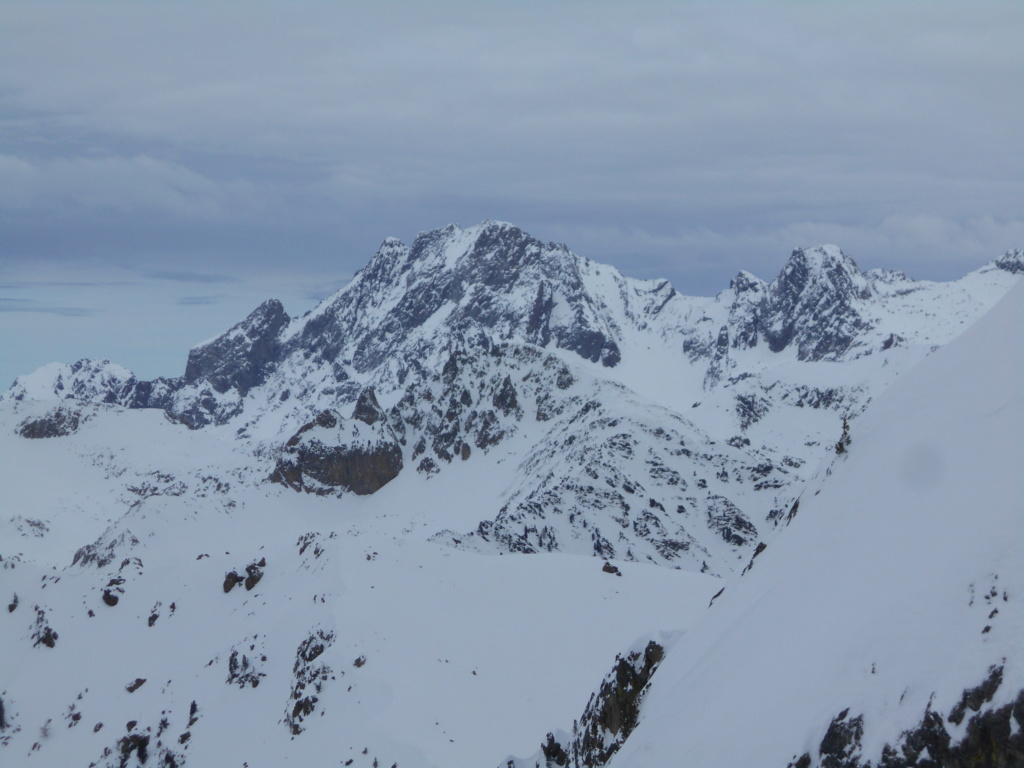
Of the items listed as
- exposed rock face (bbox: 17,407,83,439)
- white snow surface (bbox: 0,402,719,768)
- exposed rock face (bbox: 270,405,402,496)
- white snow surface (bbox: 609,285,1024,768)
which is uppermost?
white snow surface (bbox: 609,285,1024,768)

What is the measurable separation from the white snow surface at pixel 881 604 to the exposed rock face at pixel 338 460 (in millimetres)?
90178

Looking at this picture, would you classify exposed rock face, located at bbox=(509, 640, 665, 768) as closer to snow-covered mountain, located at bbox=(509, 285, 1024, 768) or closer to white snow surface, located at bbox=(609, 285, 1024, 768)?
snow-covered mountain, located at bbox=(509, 285, 1024, 768)

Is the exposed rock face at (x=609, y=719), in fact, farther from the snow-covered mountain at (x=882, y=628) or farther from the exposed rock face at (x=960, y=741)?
the exposed rock face at (x=960, y=741)

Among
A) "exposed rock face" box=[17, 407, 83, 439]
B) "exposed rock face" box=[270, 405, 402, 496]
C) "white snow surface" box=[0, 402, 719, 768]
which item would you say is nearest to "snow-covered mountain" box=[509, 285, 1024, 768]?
"white snow surface" box=[0, 402, 719, 768]

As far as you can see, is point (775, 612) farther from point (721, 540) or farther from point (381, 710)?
point (721, 540)

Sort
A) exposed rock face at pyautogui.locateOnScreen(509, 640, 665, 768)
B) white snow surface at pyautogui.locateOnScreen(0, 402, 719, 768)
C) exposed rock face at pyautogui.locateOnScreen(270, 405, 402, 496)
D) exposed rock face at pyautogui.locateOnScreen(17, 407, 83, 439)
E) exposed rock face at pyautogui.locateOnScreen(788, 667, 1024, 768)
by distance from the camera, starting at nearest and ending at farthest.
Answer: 1. exposed rock face at pyautogui.locateOnScreen(788, 667, 1024, 768)
2. exposed rock face at pyautogui.locateOnScreen(509, 640, 665, 768)
3. white snow surface at pyautogui.locateOnScreen(0, 402, 719, 768)
4. exposed rock face at pyautogui.locateOnScreen(270, 405, 402, 496)
5. exposed rock face at pyautogui.locateOnScreen(17, 407, 83, 439)

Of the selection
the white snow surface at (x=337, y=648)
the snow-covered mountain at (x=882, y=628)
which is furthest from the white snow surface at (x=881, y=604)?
the white snow surface at (x=337, y=648)

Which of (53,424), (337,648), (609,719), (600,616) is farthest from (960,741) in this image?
(53,424)

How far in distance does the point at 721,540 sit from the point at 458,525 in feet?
87.6

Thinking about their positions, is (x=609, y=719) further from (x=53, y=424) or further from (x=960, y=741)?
(x=53, y=424)

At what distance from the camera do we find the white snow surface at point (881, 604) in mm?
8492

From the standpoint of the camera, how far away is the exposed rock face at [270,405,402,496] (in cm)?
10131

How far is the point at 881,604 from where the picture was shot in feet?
32.3

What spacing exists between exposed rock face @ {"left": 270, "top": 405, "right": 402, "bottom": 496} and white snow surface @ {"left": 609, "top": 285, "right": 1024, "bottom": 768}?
9018cm
